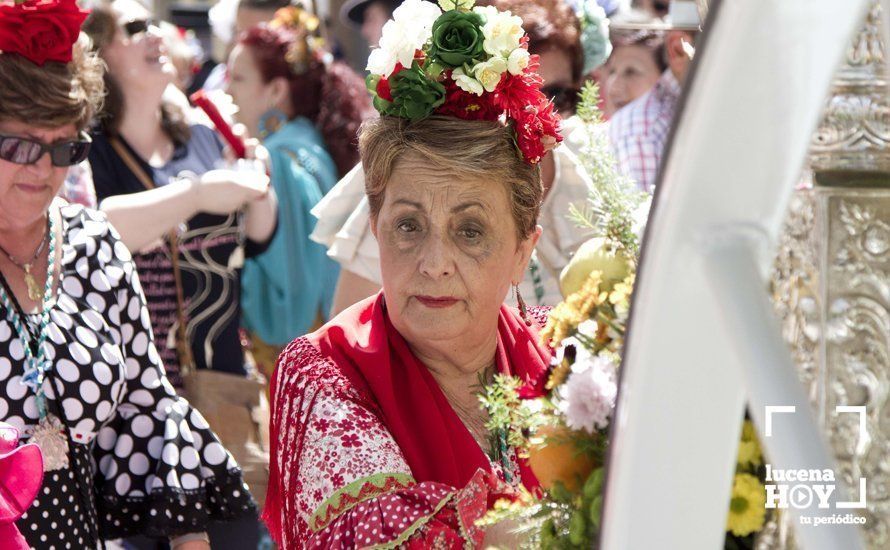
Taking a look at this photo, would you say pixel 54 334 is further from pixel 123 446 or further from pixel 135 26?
pixel 135 26

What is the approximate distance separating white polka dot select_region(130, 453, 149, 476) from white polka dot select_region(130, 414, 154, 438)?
5 centimetres

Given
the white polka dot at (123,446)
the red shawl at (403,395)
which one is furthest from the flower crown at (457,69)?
the white polka dot at (123,446)

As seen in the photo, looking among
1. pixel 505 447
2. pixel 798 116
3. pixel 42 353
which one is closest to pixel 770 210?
pixel 798 116

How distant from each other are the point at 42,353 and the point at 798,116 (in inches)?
88.8

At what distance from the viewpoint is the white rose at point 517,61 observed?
102 inches

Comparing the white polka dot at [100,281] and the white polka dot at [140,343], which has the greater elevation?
the white polka dot at [100,281]

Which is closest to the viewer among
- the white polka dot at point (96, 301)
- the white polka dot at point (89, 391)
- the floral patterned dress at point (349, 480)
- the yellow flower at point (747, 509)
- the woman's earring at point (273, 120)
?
the yellow flower at point (747, 509)

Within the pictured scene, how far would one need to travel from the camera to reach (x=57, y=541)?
9.41 feet

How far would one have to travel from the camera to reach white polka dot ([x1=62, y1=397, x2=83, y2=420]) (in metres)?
2.94

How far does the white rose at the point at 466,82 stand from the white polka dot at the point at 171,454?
46.5 inches

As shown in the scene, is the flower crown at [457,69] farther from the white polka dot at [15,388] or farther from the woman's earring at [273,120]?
the woman's earring at [273,120]

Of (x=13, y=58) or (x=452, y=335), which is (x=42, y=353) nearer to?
(x=13, y=58)

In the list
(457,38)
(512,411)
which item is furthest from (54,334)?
(512,411)

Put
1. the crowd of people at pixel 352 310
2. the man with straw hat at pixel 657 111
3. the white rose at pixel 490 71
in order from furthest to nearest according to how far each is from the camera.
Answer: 1. the man with straw hat at pixel 657 111
2. the white rose at pixel 490 71
3. the crowd of people at pixel 352 310
